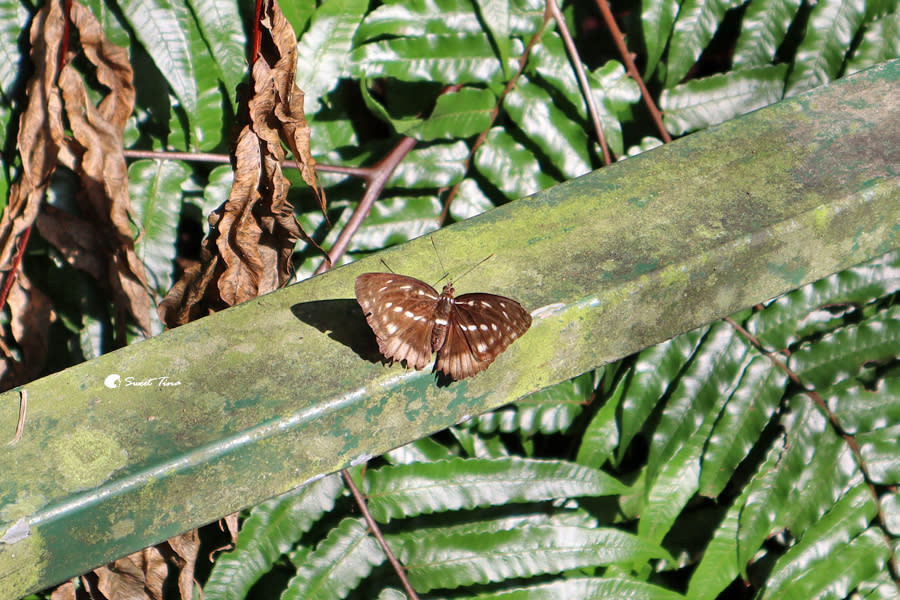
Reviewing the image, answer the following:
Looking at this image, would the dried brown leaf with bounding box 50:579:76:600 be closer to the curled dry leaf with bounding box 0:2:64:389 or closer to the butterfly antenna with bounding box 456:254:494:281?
the curled dry leaf with bounding box 0:2:64:389

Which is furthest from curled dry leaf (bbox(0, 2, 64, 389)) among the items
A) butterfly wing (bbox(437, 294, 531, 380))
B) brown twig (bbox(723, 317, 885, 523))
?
brown twig (bbox(723, 317, 885, 523))

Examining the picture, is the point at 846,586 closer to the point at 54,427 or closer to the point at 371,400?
the point at 371,400

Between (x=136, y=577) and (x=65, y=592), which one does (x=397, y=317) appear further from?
(x=65, y=592)

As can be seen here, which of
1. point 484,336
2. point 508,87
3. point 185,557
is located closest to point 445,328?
point 484,336

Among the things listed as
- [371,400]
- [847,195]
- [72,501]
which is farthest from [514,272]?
[72,501]

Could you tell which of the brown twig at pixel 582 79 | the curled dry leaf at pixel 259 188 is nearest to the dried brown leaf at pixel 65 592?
the curled dry leaf at pixel 259 188

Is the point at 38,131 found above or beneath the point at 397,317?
above
